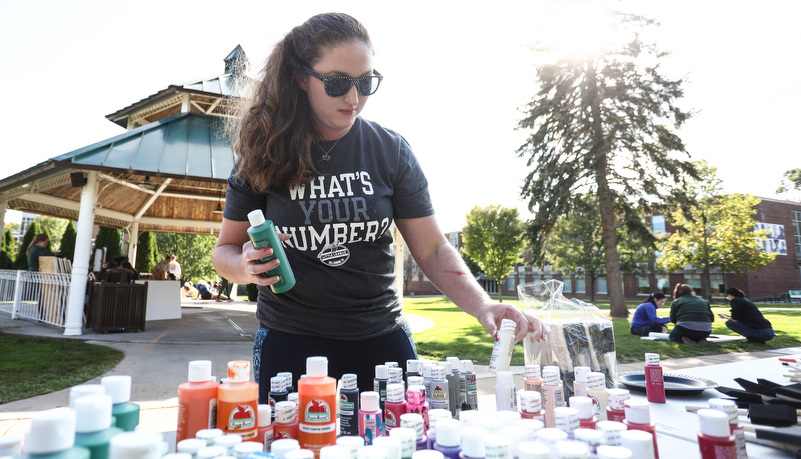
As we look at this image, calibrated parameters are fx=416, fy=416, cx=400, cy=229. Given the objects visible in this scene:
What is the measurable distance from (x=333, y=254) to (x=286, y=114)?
0.65 meters

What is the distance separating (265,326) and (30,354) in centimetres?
735

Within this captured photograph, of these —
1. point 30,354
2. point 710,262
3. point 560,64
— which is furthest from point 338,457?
point 710,262

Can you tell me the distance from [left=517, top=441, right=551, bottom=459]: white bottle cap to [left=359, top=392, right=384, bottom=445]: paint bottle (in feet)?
1.44

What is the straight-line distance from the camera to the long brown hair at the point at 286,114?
1.73 meters

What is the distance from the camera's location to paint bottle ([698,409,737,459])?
99cm

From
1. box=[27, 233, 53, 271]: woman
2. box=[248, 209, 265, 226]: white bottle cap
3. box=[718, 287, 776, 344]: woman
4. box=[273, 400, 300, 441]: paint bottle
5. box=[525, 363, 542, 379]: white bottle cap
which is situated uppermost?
box=[27, 233, 53, 271]: woman

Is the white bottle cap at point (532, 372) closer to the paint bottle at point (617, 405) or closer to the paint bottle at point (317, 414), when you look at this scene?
the paint bottle at point (617, 405)

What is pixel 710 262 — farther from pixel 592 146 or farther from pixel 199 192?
pixel 199 192


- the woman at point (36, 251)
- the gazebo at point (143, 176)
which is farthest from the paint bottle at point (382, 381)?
the woman at point (36, 251)

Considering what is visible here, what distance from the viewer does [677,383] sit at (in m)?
2.16

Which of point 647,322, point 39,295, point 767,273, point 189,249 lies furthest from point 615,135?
point 767,273

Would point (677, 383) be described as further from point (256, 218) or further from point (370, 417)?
point (256, 218)

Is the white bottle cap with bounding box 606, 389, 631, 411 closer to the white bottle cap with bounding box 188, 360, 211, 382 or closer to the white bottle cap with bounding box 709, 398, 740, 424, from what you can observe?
the white bottle cap with bounding box 709, 398, 740, 424

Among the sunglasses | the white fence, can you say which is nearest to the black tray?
the sunglasses
